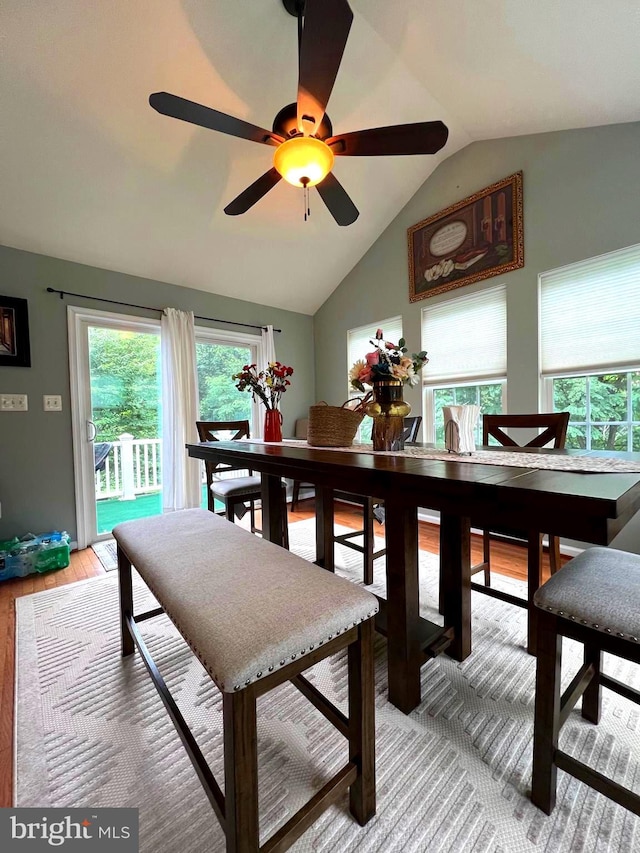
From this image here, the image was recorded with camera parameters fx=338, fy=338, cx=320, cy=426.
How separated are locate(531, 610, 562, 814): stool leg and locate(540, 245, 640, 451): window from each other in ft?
7.00

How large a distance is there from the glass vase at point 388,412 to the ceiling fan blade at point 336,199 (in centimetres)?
118

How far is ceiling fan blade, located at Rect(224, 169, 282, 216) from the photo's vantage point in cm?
182

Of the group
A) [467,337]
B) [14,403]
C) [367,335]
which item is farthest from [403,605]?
[367,335]

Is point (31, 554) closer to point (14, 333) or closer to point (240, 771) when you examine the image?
point (14, 333)

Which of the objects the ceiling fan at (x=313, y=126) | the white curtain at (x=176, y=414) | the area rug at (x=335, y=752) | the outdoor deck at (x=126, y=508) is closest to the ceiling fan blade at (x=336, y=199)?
the ceiling fan at (x=313, y=126)

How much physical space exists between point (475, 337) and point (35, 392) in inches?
141

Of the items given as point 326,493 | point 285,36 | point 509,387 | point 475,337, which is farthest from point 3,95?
point 509,387

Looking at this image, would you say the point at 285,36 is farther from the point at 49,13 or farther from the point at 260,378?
the point at 260,378

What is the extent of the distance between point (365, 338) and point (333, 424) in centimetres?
246

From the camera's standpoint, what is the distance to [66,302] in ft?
8.89

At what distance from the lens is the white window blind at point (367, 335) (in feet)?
11.6

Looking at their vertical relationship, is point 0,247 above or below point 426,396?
above

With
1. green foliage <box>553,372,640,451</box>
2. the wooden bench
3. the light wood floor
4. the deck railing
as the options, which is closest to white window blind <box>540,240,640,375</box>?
green foliage <box>553,372,640,451</box>

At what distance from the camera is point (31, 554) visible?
233 cm
